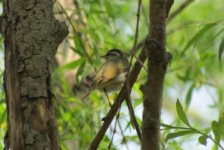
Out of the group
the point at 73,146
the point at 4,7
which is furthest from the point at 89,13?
the point at 4,7

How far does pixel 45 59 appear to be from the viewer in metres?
2.16

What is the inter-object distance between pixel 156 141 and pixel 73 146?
3.18 m

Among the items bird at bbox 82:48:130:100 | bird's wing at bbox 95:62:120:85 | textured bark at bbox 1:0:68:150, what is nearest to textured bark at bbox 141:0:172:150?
textured bark at bbox 1:0:68:150

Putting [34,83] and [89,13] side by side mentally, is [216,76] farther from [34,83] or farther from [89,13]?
[34,83]

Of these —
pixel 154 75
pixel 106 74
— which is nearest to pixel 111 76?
pixel 106 74

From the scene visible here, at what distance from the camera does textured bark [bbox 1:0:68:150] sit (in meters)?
2.04

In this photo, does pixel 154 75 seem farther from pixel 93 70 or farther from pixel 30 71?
pixel 93 70

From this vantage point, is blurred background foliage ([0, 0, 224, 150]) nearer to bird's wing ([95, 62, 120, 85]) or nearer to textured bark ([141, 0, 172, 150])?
bird's wing ([95, 62, 120, 85])

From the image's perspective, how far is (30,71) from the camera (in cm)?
211

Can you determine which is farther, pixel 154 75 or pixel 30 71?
pixel 30 71

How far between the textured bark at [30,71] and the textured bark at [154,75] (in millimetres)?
627

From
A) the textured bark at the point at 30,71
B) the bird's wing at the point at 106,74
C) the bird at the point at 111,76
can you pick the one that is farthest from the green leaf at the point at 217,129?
the bird's wing at the point at 106,74

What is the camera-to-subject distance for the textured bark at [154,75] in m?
1.47

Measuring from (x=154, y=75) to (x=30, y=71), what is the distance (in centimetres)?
77
